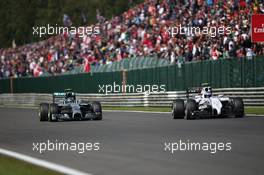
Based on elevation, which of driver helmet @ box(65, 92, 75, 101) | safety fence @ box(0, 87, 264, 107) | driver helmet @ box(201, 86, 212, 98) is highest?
driver helmet @ box(201, 86, 212, 98)

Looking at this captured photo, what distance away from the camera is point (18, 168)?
28.7 ft

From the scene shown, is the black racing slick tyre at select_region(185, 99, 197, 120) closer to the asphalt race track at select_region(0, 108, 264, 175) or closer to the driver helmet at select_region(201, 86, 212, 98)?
the driver helmet at select_region(201, 86, 212, 98)

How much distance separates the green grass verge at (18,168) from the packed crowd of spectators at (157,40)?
52.2ft

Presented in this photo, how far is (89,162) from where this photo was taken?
8867mm

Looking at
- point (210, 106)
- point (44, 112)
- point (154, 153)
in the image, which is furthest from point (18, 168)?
point (44, 112)

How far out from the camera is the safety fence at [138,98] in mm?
24875

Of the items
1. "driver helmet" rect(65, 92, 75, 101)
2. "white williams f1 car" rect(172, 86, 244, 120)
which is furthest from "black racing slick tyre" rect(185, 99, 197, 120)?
"driver helmet" rect(65, 92, 75, 101)

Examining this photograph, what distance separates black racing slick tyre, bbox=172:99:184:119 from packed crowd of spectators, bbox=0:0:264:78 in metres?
5.48

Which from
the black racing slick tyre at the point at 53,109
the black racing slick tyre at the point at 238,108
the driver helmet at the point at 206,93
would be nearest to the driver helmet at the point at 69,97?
the black racing slick tyre at the point at 53,109

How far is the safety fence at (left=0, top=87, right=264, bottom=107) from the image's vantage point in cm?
2488

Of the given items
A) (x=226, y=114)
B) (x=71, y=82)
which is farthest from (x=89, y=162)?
(x=71, y=82)

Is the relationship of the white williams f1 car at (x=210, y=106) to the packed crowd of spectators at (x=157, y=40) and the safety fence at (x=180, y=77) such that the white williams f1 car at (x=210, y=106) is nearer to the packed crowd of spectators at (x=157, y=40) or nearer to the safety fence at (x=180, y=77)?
the safety fence at (x=180, y=77)

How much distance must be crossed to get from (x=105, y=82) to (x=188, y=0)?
679 cm

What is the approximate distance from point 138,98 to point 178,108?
12.0 m
